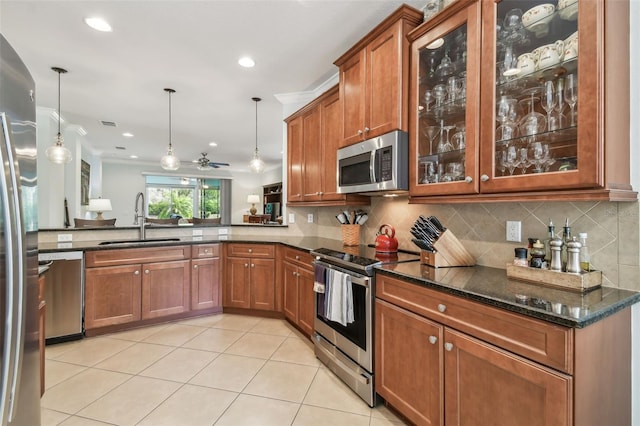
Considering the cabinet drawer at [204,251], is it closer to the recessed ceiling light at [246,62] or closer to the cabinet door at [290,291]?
the cabinet door at [290,291]

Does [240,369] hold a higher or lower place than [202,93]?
lower

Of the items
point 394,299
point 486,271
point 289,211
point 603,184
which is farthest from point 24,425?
point 289,211

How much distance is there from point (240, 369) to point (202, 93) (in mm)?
3224

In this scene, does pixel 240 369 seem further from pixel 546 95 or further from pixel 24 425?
pixel 546 95

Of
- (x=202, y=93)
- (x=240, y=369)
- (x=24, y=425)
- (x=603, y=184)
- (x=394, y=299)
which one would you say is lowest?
(x=240, y=369)

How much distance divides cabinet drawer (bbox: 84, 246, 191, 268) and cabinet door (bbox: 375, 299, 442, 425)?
2.48 metres

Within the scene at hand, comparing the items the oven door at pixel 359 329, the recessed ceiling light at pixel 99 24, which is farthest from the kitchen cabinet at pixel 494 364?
the recessed ceiling light at pixel 99 24

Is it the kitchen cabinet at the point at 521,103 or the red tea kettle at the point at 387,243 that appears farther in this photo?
the red tea kettle at the point at 387,243

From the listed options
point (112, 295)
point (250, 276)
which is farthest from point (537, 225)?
point (112, 295)

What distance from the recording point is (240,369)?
2.44 meters

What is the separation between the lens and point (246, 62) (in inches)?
121

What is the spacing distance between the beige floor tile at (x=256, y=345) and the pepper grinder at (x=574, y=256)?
224 centimetres

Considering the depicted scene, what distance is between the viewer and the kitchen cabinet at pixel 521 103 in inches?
48.8

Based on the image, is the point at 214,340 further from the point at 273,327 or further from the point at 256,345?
the point at 273,327
